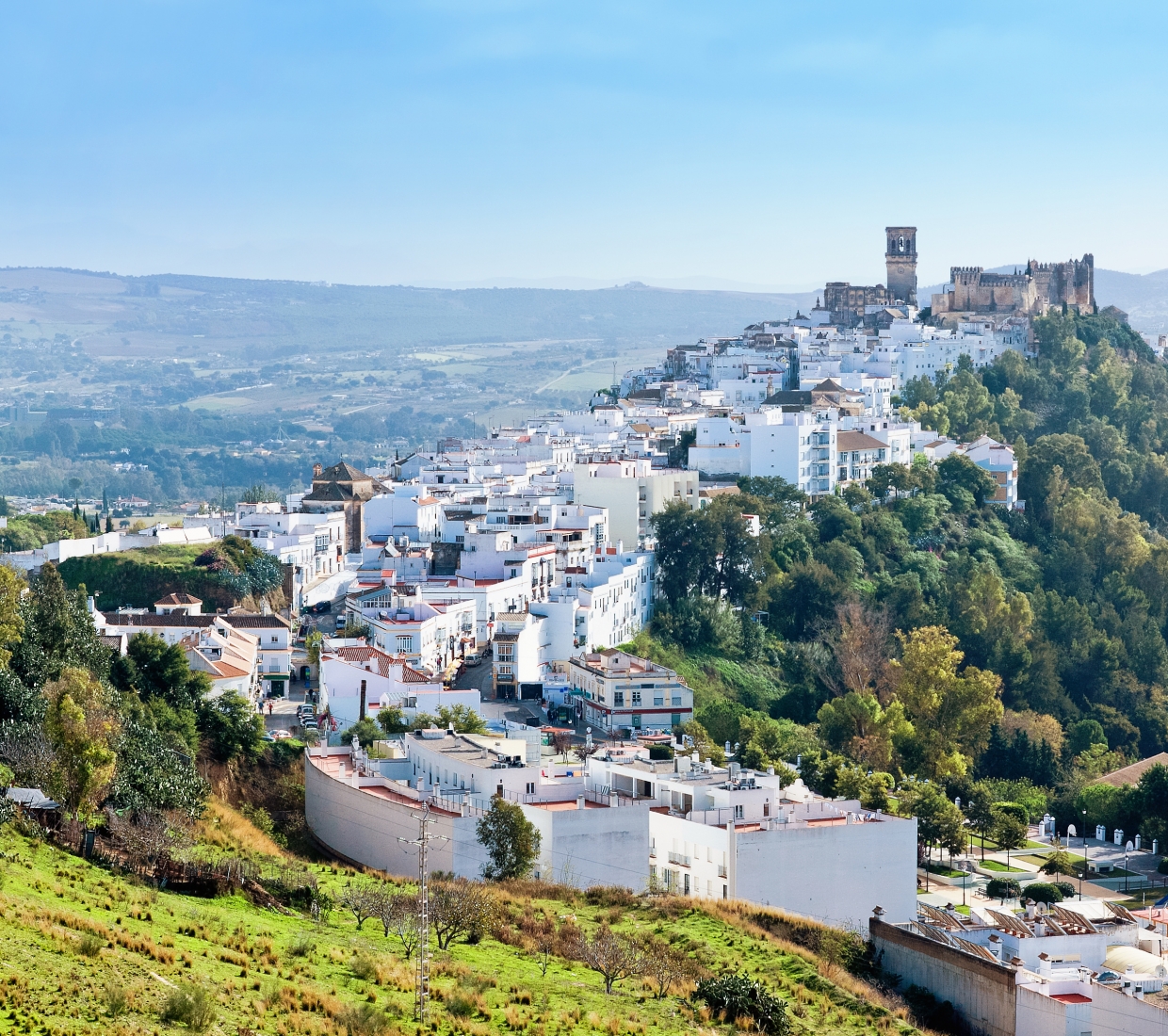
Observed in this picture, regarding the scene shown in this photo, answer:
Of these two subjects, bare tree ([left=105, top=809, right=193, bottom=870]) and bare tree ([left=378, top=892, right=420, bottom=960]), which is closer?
bare tree ([left=378, top=892, right=420, bottom=960])

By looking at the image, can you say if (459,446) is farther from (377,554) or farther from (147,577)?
(147,577)

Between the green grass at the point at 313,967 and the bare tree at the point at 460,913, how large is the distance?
167mm

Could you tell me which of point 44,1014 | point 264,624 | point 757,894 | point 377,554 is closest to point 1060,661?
point 377,554

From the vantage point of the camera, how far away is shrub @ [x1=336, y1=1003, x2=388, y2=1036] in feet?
53.9

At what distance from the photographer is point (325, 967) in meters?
18.6

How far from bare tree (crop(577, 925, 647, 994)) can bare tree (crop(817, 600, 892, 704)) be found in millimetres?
19849

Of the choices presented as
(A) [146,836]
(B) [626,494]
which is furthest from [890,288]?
(A) [146,836]

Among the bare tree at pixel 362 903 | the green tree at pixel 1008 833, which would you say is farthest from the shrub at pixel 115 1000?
the green tree at pixel 1008 833

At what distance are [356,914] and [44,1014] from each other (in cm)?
622

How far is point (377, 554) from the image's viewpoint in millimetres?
41156

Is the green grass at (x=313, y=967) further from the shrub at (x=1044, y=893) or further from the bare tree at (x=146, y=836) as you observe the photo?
the shrub at (x=1044, y=893)

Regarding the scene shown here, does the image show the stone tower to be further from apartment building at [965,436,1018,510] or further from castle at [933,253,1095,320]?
apartment building at [965,436,1018,510]

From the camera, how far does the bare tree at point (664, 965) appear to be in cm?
1970

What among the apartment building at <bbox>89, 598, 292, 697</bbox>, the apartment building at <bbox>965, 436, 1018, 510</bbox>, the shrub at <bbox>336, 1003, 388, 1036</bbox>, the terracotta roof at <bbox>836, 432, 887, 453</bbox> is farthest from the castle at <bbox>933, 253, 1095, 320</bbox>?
the shrub at <bbox>336, 1003, 388, 1036</bbox>
